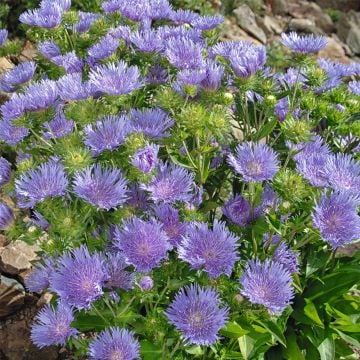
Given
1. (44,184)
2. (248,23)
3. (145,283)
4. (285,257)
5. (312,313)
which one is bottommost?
(248,23)

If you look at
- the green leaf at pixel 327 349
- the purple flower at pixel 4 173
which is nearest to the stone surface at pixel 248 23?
the green leaf at pixel 327 349

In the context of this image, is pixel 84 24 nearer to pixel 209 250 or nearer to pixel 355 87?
pixel 355 87

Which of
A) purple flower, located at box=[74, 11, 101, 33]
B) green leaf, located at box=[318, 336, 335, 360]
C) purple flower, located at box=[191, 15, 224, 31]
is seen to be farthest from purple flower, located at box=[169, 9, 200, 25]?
green leaf, located at box=[318, 336, 335, 360]

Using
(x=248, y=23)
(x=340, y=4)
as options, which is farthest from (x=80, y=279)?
(x=340, y=4)

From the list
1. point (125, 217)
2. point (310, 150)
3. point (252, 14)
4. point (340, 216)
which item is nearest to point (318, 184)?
point (340, 216)

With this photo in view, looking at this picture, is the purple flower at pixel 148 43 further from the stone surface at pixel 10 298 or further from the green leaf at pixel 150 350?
the stone surface at pixel 10 298

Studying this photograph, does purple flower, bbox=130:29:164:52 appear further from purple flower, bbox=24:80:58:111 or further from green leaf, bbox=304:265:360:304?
green leaf, bbox=304:265:360:304
